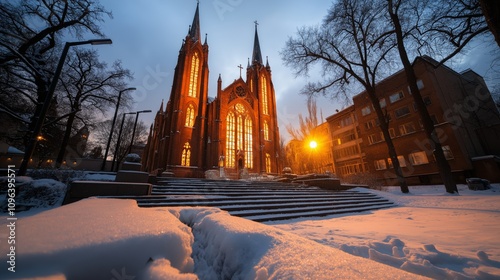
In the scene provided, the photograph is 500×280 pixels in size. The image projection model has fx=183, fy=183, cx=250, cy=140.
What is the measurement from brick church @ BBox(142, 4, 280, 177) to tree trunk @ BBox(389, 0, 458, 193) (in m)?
18.7

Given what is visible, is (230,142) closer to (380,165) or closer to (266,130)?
(266,130)

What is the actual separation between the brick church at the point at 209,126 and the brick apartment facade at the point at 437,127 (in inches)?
568

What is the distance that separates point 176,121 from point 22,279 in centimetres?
2593

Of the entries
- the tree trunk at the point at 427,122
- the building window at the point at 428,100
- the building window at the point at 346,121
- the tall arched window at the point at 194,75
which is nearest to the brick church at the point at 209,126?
the tall arched window at the point at 194,75

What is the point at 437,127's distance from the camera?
20.6 m

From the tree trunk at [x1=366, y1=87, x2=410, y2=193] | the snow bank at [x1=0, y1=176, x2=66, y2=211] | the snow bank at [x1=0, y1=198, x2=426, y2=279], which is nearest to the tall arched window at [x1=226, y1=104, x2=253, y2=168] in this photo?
the tree trunk at [x1=366, y1=87, x2=410, y2=193]

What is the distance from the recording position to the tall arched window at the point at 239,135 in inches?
1082

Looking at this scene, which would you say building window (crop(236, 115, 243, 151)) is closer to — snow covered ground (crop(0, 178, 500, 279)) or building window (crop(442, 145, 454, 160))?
building window (crop(442, 145, 454, 160))

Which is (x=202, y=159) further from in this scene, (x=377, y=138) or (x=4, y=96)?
(x=377, y=138)

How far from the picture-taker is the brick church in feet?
82.7

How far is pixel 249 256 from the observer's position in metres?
1.76

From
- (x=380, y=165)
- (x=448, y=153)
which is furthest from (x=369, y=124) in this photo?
(x=448, y=153)

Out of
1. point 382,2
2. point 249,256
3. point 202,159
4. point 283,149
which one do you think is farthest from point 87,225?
point 283,149

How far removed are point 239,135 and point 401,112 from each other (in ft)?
73.6
